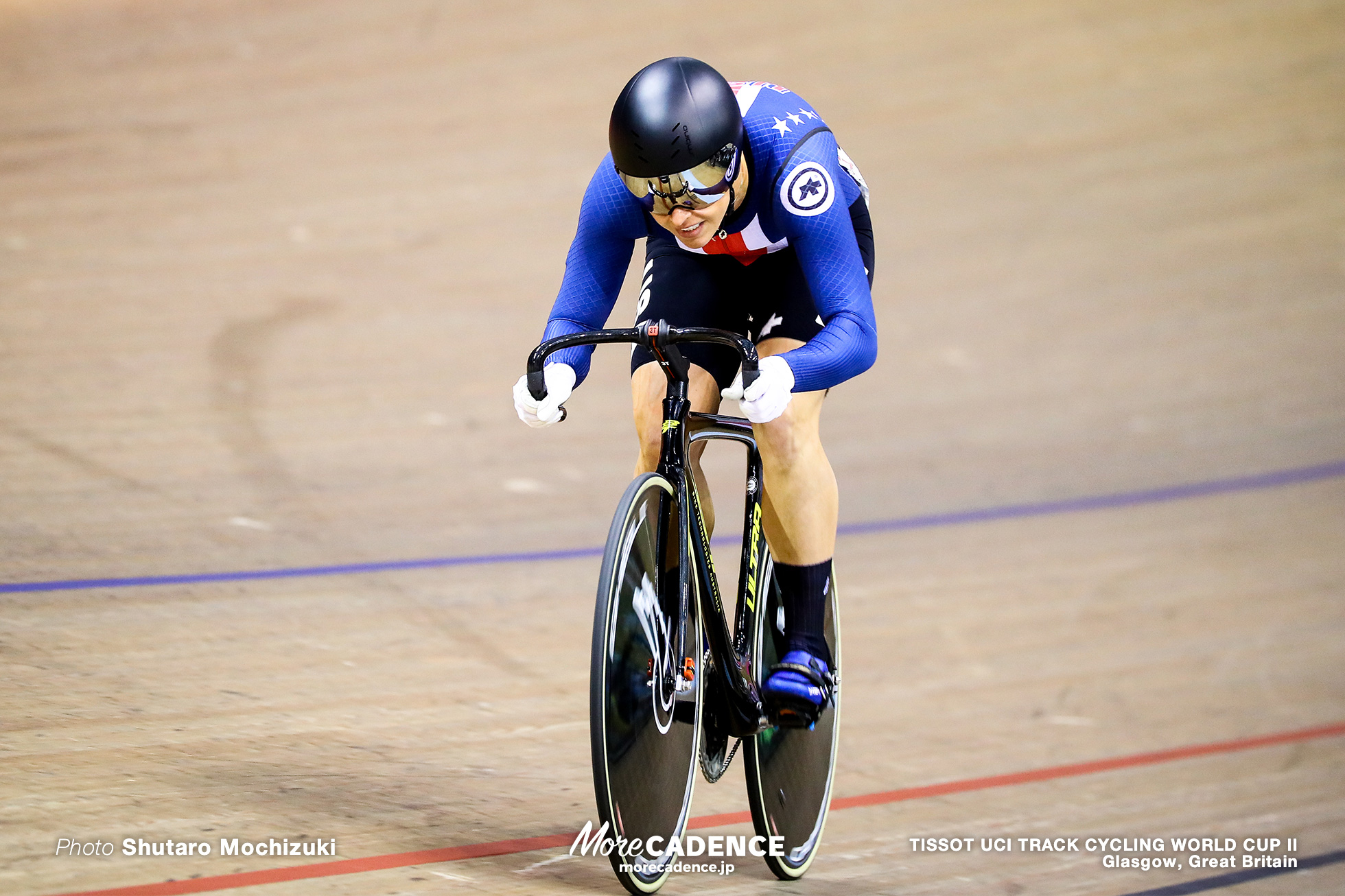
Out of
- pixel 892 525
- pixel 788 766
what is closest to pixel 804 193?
pixel 788 766

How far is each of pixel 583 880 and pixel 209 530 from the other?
2.07 metres

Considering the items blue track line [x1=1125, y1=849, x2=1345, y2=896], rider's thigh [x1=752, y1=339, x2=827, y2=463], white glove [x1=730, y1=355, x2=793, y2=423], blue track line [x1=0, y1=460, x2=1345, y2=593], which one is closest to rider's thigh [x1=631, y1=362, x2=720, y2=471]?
rider's thigh [x1=752, y1=339, x2=827, y2=463]

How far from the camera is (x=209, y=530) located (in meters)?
3.62

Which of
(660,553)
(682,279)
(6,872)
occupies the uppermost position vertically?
(682,279)

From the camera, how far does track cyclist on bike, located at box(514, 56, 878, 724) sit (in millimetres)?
1756

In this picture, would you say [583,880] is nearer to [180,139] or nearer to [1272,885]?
[1272,885]

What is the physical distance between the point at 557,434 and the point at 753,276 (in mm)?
2659

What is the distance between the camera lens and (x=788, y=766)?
2232mm

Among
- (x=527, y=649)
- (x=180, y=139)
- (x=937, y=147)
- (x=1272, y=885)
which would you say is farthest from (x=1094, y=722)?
(x=180, y=139)

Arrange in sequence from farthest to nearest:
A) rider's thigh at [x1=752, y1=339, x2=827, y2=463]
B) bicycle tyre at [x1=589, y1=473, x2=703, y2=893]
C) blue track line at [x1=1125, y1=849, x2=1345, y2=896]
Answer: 1. blue track line at [x1=1125, y1=849, x2=1345, y2=896]
2. rider's thigh at [x1=752, y1=339, x2=827, y2=463]
3. bicycle tyre at [x1=589, y1=473, x2=703, y2=893]

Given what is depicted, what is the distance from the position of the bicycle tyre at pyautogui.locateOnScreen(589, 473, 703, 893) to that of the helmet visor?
38 cm

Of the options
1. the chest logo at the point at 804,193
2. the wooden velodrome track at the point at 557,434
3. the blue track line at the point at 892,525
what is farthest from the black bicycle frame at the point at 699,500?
the blue track line at the point at 892,525

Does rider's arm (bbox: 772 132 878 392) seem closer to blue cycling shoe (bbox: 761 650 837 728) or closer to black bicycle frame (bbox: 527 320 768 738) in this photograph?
black bicycle frame (bbox: 527 320 768 738)

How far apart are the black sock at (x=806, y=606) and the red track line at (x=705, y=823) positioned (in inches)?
20.2
